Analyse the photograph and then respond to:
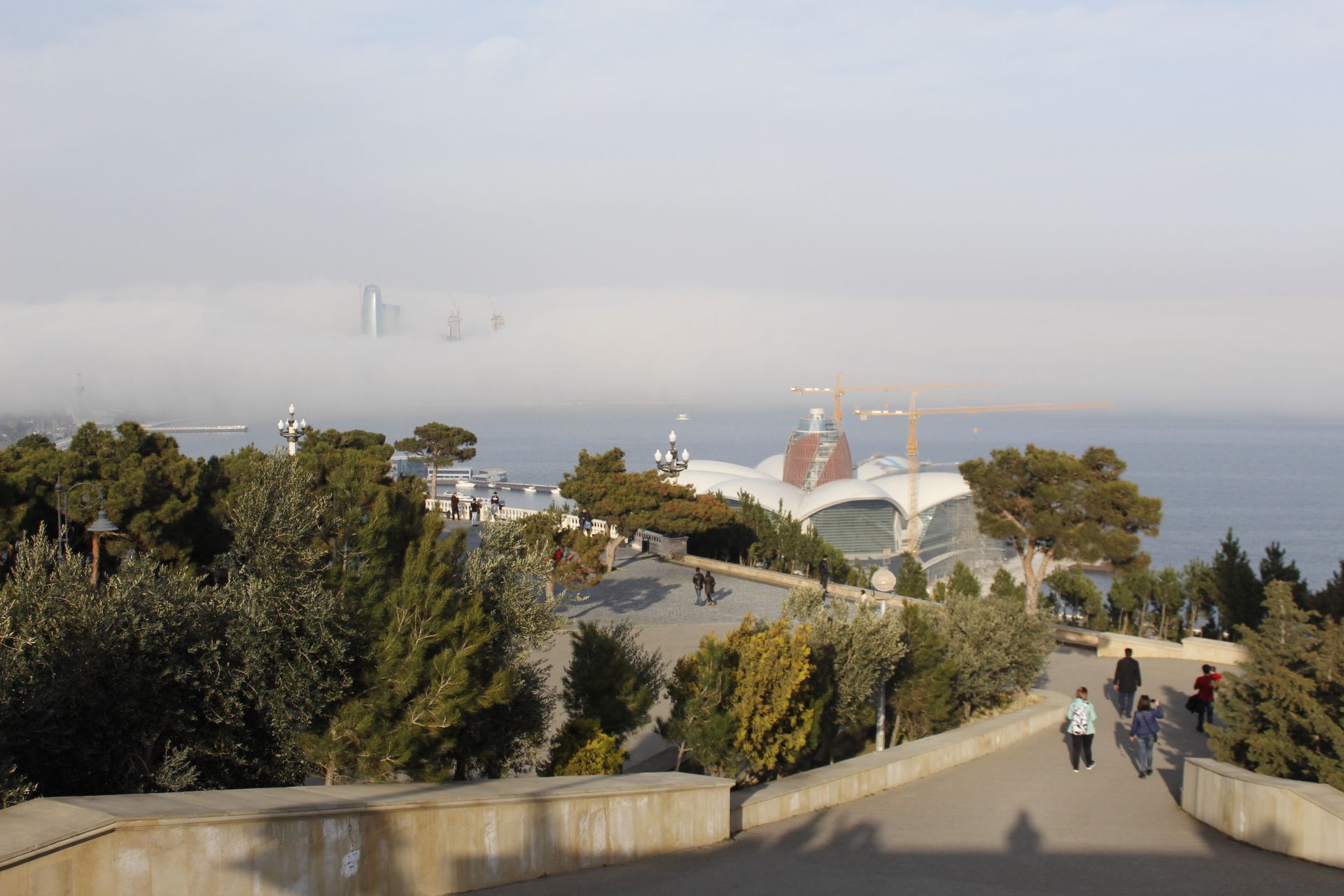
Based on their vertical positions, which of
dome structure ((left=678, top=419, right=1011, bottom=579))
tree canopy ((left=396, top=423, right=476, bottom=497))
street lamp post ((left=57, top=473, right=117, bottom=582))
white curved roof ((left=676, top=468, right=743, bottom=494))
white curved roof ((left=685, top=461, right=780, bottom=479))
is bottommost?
dome structure ((left=678, top=419, right=1011, bottom=579))

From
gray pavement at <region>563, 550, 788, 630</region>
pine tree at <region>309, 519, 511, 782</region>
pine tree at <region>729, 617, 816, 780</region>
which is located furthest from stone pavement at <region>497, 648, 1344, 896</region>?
gray pavement at <region>563, 550, 788, 630</region>

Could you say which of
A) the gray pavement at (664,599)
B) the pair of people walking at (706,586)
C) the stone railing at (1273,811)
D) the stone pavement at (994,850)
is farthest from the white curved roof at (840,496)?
the stone railing at (1273,811)

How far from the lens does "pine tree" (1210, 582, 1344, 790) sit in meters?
7.09

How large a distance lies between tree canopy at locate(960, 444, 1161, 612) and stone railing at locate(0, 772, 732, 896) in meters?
15.3

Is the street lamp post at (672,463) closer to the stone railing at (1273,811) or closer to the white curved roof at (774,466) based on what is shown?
the stone railing at (1273,811)

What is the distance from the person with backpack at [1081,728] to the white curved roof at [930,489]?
42.6 metres

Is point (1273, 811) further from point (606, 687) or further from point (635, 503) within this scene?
point (635, 503)

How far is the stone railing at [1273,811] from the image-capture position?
6074 mm

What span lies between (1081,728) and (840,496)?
39325 millimetres

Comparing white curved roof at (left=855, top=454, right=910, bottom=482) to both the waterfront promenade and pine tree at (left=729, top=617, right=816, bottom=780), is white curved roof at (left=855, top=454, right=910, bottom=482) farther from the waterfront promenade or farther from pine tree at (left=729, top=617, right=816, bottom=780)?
pine tree at (left=729, top=617, right=816, bottom=780)

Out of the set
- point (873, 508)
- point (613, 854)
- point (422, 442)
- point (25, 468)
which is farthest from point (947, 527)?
point (613, 854)

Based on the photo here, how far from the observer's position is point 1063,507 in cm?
2097

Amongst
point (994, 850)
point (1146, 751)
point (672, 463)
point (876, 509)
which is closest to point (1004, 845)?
point (994, 850)

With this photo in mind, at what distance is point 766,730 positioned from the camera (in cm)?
774
